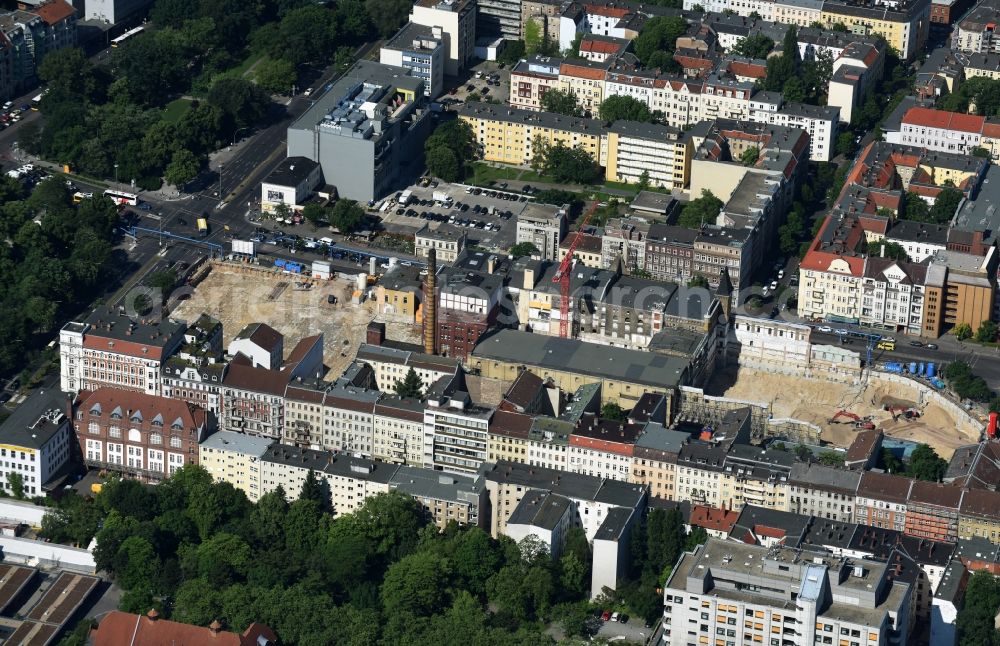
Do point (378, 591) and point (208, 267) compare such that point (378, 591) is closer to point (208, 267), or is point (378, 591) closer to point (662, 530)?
point (662, 530)

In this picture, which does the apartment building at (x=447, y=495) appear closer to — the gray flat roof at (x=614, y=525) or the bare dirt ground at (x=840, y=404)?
the gray flat roof at (x=614, y=525)

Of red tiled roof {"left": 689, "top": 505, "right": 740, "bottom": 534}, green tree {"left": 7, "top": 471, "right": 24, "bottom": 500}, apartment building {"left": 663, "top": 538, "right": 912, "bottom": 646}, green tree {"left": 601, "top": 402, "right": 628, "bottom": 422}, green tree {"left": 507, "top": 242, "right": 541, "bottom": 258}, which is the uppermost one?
apartment building {"left": 663, "top": 538, "right": 912, "bottom": 646}

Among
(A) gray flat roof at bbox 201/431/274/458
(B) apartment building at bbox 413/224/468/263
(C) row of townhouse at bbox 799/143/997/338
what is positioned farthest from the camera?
(B) apartment building at bbox 413/224/468/263

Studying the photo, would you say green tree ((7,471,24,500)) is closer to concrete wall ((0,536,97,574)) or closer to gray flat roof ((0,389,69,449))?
gray flat roof ((0,389,69,449))

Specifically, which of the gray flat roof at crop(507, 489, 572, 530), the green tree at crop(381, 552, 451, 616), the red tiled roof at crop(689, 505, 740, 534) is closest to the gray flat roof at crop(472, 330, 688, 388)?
the red tiled roof at crop(689, 505, 740, 534)

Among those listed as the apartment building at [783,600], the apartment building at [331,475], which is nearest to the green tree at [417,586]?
the apartment building at [331,475]

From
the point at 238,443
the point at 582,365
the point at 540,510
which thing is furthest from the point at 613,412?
the point at 238,443
